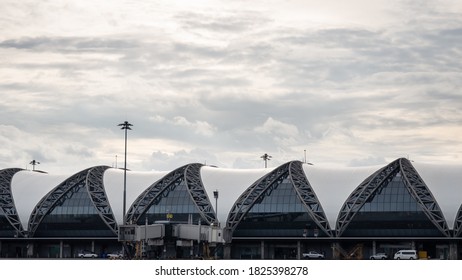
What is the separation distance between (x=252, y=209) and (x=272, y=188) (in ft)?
15.6

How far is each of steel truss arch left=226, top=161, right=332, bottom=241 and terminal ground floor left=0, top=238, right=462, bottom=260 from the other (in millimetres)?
4863

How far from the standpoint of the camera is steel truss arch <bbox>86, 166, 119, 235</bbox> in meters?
143

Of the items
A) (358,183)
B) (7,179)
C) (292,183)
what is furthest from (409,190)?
(7,179)

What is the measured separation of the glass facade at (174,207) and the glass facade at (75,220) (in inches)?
309

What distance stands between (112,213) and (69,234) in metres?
10.4

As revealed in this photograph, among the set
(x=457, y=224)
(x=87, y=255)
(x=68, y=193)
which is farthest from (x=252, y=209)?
(x=68, y=193)

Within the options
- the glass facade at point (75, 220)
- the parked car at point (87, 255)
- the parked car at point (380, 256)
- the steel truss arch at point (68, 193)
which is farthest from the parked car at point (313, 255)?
the steel truss arch at point (68, 193)

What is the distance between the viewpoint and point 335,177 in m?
139

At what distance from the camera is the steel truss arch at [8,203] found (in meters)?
148

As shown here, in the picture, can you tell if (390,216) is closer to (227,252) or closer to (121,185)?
(227,252)

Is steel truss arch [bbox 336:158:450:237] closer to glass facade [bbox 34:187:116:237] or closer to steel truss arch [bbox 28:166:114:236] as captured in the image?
glass facade [bbox 34:187:116:237]

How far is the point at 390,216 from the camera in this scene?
133500 millimetres

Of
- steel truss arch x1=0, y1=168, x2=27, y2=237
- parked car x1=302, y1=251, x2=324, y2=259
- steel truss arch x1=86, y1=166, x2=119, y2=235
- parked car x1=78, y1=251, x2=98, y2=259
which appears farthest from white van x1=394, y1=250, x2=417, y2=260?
steel truss arch x1=0, y1=168, x2=27, y2=237

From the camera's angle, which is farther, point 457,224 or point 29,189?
point 29,189
